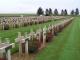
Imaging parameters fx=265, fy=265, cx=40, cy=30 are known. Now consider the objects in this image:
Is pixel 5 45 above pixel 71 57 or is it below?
above

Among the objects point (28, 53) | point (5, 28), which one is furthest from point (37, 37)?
point (5, 28)

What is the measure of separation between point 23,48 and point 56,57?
1.44 meters

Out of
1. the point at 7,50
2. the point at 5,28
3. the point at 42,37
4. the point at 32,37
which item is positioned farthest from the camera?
the point at 5,28

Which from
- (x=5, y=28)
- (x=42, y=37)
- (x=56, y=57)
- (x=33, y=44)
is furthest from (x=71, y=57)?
(x=5, y=28)

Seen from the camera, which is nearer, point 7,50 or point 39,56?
point 7,50

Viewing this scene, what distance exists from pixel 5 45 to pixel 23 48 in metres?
3.25

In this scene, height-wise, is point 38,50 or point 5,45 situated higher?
A: point 5,45

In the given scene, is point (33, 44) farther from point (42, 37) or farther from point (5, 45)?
point (5, 45)

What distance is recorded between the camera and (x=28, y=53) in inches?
451

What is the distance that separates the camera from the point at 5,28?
104 feet

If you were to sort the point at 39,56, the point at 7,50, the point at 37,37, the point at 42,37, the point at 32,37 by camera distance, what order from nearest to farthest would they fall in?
the point at 7,50, the point at 39,56, the point at 32,37, the point at 37,37, the point at 42,37

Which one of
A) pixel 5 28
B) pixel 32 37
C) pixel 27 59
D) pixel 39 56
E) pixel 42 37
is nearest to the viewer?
pixel 27 59

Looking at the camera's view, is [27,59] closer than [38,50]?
Yes

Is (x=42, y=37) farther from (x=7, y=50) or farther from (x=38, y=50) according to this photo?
(x=7, y=50)
